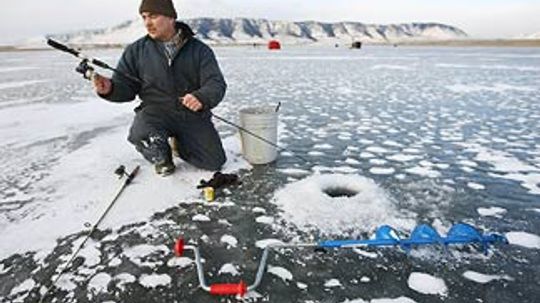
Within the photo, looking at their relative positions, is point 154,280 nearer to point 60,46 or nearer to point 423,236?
point 423,236

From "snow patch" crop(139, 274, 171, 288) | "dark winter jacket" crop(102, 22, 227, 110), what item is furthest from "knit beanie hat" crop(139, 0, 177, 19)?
"snow patch" crop(139, 274, 171, 288)

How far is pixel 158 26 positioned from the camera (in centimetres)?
394

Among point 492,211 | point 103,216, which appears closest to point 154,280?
point 103,216

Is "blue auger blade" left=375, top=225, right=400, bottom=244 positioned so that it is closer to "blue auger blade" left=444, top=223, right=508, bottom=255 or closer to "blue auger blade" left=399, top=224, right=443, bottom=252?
"blue auger blade" left=399, top=224, right=443, bottom=252

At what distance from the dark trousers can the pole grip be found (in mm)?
2163

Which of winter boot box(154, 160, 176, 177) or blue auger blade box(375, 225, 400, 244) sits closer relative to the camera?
blue auger blade box(375, 225, 400, 244)

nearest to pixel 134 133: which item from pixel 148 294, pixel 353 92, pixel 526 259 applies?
pixel 148 294

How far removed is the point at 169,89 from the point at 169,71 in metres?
0.19

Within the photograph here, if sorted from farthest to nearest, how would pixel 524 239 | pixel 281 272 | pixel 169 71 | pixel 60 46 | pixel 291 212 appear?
pixel 169 71 → pixel 60 46 → pixel 291 212 → pixel 524 239 → pixel 281 272

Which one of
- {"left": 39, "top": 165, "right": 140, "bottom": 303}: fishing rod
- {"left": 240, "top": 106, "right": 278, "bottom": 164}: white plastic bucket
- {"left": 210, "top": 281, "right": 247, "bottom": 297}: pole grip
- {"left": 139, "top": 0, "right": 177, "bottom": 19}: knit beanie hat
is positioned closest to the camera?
{"left": 210, "top": 281, "right": 247, "bottom": 297}: pole grip

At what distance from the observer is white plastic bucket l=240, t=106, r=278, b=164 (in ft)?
14.7

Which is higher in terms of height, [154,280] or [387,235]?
[387,235]

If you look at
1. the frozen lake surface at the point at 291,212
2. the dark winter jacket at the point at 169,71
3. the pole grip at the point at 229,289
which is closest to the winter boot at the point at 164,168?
the frozen lake surface at the point at 291,212

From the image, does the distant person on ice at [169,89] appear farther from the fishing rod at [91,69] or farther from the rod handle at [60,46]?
the rod handle at [60,46]
